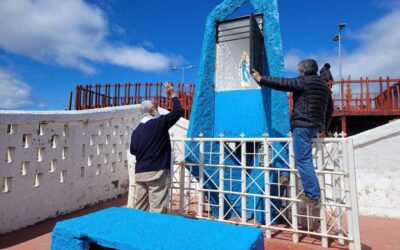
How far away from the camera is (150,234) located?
63.5 inches

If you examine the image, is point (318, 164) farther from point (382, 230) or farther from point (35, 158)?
point (35, 158)

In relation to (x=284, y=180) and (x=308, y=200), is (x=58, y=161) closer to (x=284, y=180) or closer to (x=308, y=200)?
(x=284, y=180)

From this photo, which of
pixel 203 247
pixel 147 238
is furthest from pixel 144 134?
pixel 203 247

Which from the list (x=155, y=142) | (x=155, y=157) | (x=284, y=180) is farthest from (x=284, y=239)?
(x=155, y=142)

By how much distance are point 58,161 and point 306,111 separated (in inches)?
150

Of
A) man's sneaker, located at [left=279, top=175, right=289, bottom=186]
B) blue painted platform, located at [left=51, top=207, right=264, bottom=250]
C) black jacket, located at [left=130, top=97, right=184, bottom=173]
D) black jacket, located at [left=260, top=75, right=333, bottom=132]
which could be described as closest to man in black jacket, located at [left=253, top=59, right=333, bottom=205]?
black jacket, located at [left=260, top=75, right=333, bottom=132]

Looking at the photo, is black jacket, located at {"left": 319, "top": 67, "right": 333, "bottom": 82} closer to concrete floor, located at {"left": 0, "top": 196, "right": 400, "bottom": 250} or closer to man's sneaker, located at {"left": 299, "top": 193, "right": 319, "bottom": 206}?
concrete floor, located at {"left": 0, "top": 196, "right": 400, "bottom": 250}

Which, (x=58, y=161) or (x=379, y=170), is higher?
(x=58, y=161)

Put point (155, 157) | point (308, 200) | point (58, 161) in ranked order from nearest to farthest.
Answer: point (308, 200) → point (155, 157) → point (58, 161)

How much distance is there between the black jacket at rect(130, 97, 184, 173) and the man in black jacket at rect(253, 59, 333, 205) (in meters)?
1.25

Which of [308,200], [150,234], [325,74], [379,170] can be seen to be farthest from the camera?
[325,74]

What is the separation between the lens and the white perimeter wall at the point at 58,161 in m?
3.38

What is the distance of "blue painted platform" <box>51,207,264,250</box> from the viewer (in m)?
1.47

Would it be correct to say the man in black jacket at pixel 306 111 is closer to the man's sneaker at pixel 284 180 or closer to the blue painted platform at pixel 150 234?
the man's sneaker at pixel 284 180
